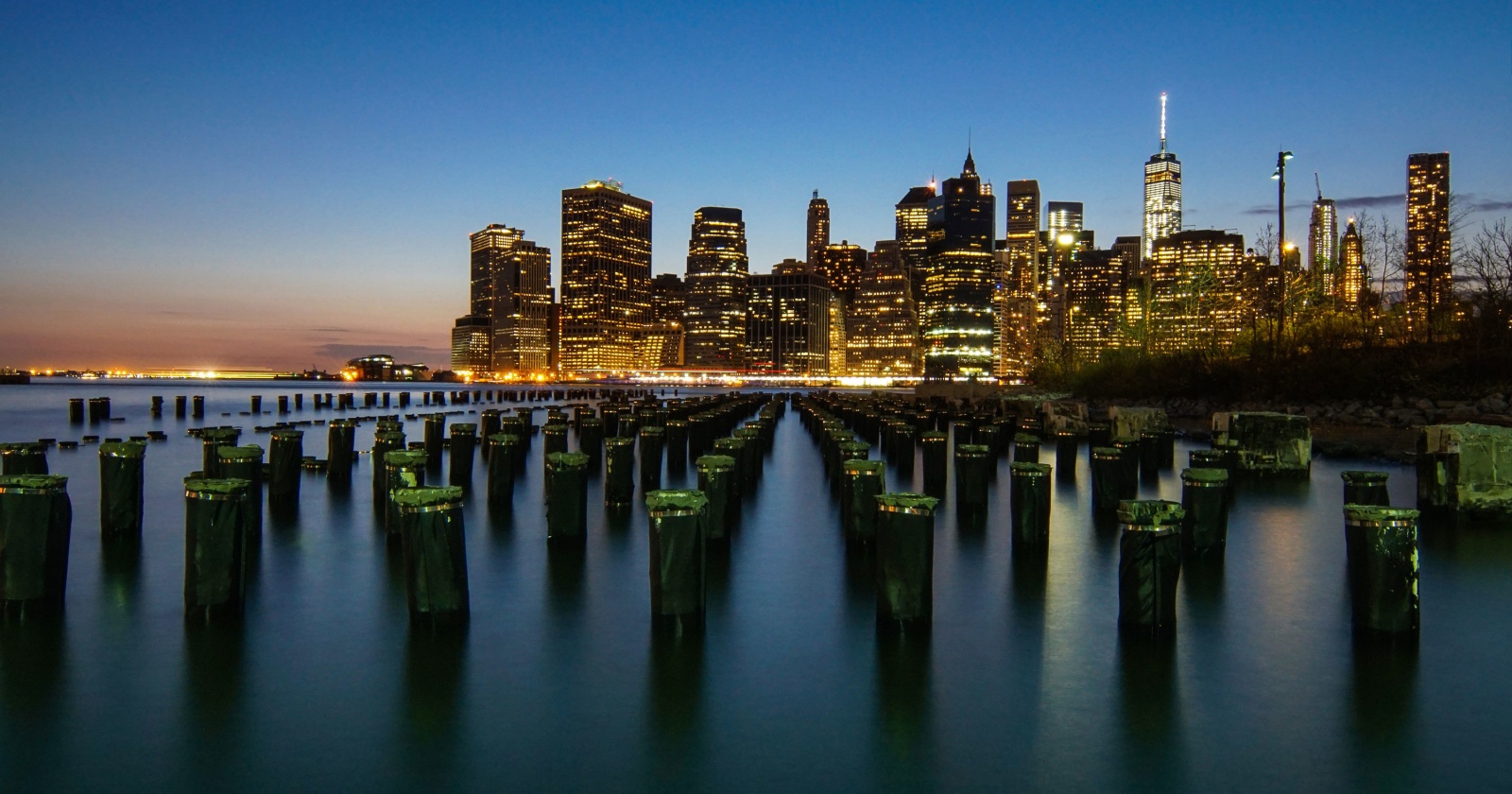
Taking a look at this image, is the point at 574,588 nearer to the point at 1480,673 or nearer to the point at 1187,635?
the point at 1187,635

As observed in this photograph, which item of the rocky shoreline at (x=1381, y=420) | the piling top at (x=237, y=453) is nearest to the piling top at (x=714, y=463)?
the piling top at (x=237, y=453)

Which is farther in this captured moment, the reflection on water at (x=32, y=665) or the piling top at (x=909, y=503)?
the piling top at (x=909, y=503)

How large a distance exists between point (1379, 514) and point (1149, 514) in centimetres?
158

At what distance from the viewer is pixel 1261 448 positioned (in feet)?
62.8

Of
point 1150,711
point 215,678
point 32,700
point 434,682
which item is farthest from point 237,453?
point 1150,711

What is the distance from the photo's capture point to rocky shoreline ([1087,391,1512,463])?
23.3 metres

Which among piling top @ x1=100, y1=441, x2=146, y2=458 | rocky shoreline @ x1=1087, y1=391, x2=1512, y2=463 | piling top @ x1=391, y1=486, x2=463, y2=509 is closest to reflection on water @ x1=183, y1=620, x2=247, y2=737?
piling top @ x1=391, y1=486, x2=463, y2=509

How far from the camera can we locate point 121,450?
10867mm

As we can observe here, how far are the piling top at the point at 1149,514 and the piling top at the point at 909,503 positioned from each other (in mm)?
1432

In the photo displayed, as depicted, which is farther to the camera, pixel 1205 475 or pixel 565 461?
pixel 565 461

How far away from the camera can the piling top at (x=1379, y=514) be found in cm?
682

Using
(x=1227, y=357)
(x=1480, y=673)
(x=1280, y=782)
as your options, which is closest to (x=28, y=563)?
(x=1280, y=782)

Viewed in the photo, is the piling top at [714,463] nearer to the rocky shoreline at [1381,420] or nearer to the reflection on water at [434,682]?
the reflection on water at [434,682]

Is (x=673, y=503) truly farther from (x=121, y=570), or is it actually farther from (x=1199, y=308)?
(x=1199, y=308)
